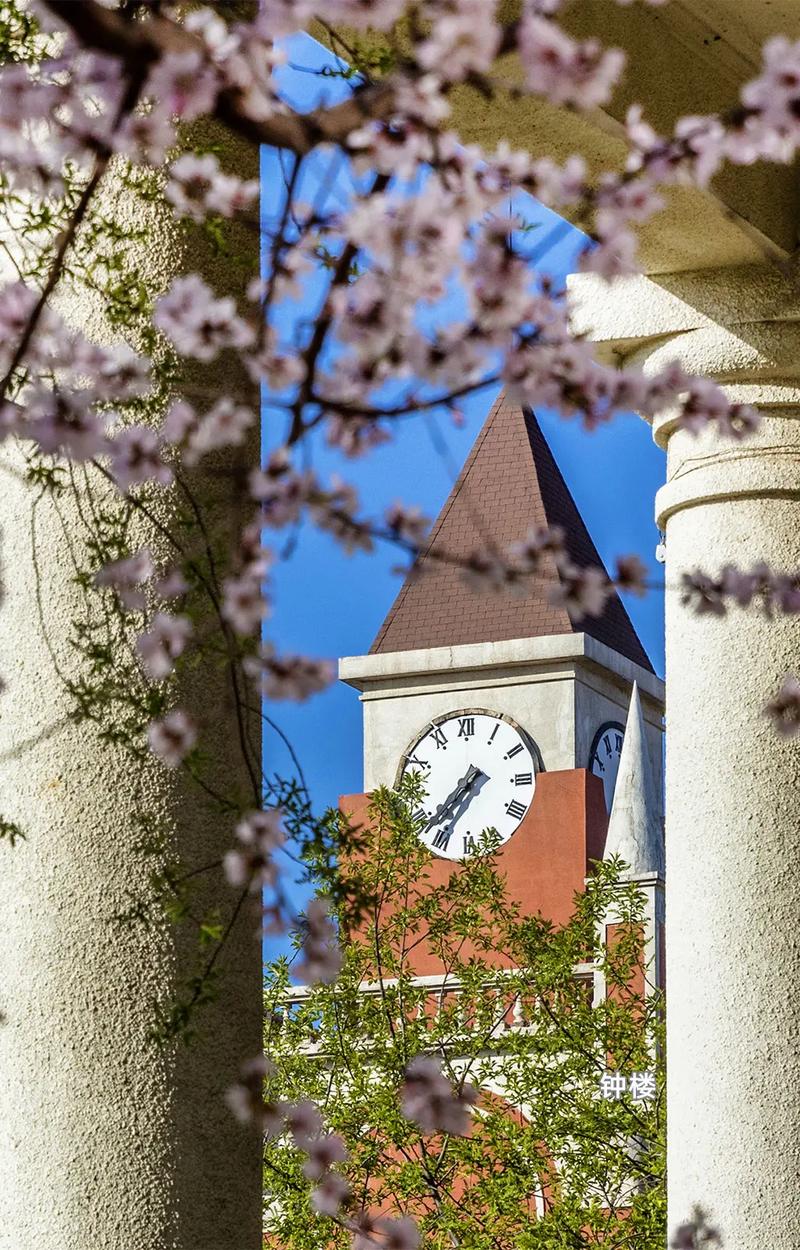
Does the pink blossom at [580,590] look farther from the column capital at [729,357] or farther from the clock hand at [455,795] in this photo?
the clock hand at [455,795]

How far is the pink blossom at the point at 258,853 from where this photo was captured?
15.5ft

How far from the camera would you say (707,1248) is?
34.2ft

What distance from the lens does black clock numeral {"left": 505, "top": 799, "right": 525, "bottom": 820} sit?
207 ft

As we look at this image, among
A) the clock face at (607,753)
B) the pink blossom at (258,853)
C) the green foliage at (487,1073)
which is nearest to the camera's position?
the pink blossom at (258,853)

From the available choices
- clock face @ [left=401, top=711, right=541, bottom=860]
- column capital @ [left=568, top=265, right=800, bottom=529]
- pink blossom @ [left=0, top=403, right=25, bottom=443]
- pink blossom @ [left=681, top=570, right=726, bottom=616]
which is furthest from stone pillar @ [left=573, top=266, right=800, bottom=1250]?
clock face @ [left=401, top=711, right=541, bottom=860]

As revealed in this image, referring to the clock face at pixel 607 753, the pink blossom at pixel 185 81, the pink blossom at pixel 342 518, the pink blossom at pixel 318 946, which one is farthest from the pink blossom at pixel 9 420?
the clock face at pixel 607 753

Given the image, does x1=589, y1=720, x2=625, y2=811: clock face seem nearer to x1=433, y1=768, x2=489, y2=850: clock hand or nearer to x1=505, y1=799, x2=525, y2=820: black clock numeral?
x1=505, y1=799, x2=525, y2=820: black clock numeral

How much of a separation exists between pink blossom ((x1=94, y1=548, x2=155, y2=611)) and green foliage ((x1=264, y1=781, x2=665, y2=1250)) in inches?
588

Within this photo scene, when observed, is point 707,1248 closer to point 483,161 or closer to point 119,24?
point 483,161

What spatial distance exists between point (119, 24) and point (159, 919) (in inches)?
152

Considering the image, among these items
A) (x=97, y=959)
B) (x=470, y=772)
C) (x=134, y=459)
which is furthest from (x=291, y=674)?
(x=470, y=772)

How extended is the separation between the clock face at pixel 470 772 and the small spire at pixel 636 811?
38.7ft

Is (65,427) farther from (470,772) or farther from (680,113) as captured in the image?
(470,772)

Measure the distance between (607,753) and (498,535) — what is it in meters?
9.23
